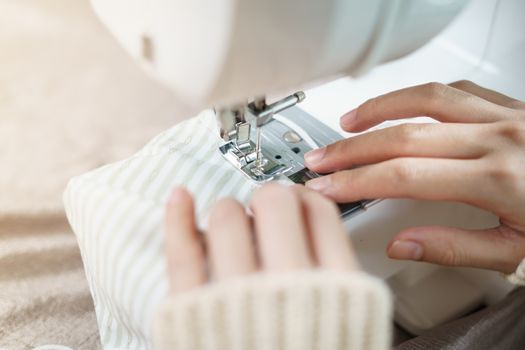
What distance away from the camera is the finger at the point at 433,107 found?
1.63 feet

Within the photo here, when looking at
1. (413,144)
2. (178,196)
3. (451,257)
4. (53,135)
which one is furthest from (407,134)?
(53,135)

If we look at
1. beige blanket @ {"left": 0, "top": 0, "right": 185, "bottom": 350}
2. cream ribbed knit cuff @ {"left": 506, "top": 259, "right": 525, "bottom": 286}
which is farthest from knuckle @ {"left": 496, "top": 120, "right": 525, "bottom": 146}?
beige blanket @ {"left": 0, "top": 0, "right": 185, "bottom": 350}

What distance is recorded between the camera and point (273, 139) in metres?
0.54

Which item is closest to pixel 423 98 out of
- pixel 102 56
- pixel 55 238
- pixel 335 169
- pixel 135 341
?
pixel 335 169

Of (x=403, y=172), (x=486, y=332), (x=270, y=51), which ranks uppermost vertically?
(x=270, y=51)

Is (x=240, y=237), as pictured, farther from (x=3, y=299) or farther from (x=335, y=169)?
(x=3, y=299)

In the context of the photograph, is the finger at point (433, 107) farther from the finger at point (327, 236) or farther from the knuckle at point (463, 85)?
the finger at point (327, 236)

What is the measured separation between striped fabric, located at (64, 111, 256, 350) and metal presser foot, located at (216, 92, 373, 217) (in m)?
0.02

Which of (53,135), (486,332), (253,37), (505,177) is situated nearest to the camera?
(253,37)

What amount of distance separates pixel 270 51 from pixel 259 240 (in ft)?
0.40

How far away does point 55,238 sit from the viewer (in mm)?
669

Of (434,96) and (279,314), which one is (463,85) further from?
(279,314)

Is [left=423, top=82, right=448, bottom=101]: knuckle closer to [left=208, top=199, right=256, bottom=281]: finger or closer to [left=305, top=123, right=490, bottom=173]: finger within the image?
[left=305, top=123, right=490, bottom=173]: finger

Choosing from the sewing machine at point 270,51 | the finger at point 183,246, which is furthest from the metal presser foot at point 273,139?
the finger at point 183,246
